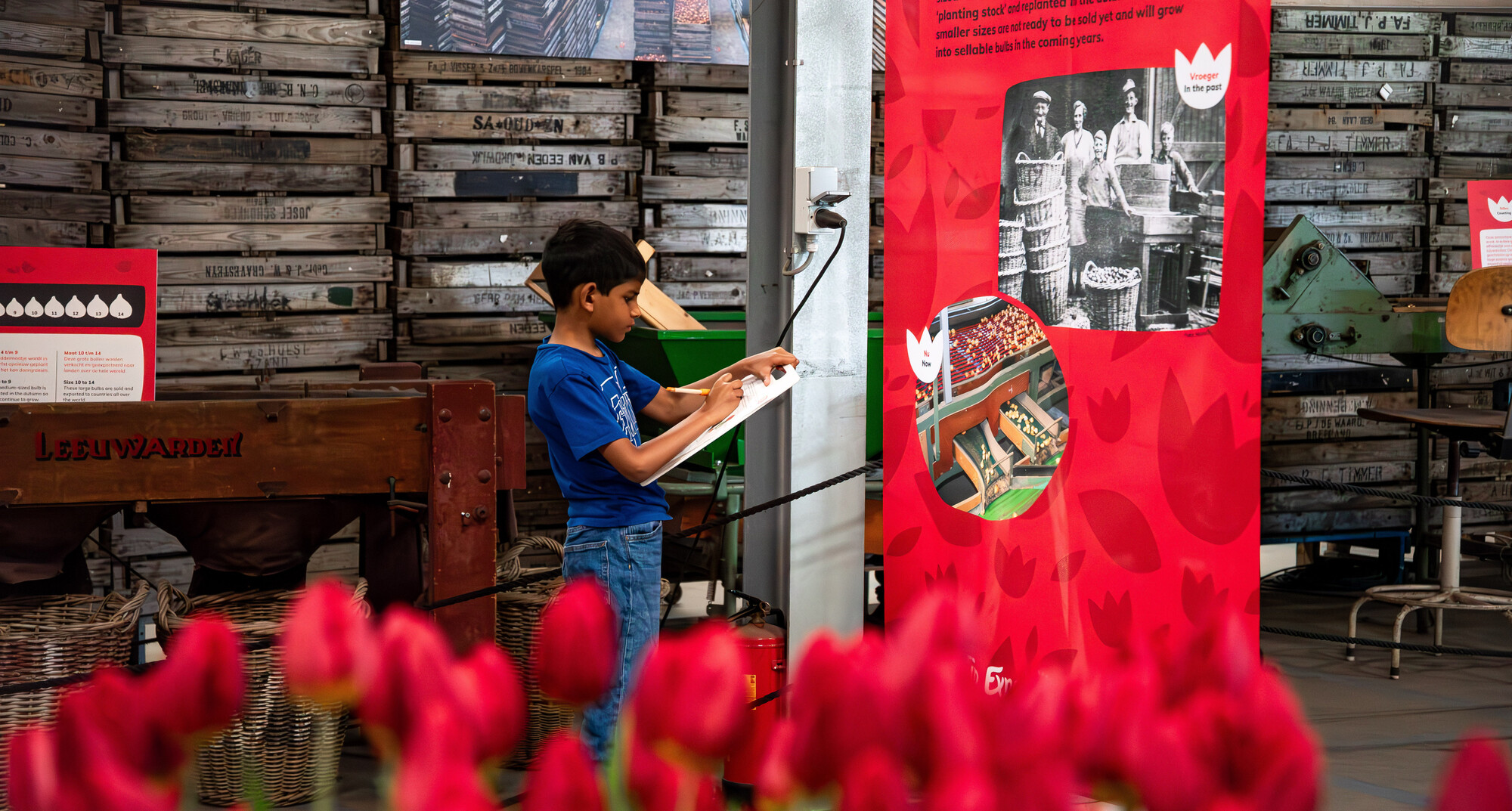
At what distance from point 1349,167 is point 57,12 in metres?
6.93

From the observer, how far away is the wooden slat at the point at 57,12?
556 centimetres

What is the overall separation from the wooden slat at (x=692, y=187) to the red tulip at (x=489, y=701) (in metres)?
6.06

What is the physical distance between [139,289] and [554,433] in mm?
1446

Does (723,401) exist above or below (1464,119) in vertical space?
below

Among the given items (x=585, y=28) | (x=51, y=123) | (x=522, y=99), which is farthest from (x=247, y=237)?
(x=585, y=28)

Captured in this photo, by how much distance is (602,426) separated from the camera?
9.41 ft

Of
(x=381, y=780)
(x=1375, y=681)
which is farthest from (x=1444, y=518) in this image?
(x=381, y=780)

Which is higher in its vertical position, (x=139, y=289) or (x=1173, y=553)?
(x=139, y=289)

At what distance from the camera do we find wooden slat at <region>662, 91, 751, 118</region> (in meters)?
6.54

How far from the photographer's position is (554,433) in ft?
9.91

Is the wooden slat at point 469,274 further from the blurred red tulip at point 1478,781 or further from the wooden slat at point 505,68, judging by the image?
the blurred red tulip at point 1478,781

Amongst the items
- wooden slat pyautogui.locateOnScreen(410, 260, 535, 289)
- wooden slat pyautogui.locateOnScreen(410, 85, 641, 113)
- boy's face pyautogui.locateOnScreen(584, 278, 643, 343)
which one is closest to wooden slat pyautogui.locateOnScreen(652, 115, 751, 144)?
wooden slat pyautogui.locateOnScreen(410, 85, 641, 113)

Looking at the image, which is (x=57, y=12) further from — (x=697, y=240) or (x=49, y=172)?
(x=697, y=240)

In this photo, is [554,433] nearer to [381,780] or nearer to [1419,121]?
[381,780]
